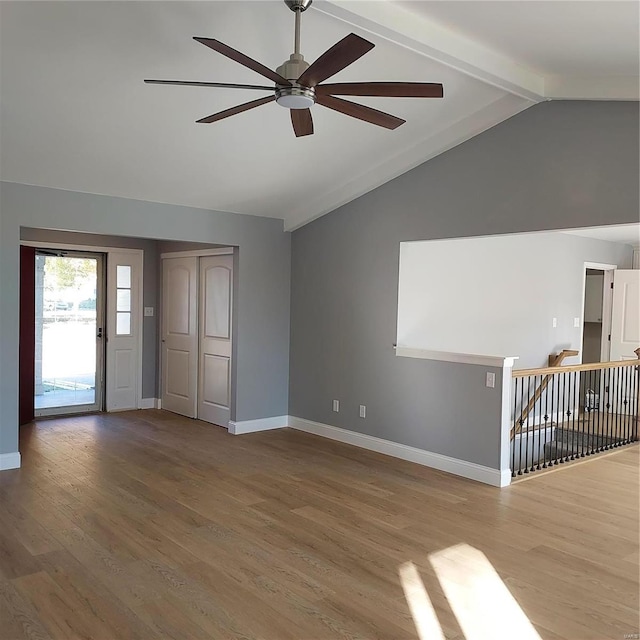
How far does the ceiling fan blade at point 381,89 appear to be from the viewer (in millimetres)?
2867

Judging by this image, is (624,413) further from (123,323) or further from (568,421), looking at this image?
(123,323)

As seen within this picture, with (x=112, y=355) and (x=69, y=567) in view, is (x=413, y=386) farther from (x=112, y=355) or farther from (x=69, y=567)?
(x=112, y=355)

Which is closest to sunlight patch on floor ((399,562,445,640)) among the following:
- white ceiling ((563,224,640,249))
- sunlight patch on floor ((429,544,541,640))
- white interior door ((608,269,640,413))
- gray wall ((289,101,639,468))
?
sunlight patch on floor ((429,544,541,640))

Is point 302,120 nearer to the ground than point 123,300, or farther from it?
farther from it

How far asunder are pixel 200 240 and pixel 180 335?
1.91 meters

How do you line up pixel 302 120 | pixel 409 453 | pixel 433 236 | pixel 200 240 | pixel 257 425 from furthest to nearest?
pixel 257 425
pixel 200 240
pixel 409 453
pixel 433 236
pixel 302 120

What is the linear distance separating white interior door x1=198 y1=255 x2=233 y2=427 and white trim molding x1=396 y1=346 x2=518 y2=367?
7.29 ft

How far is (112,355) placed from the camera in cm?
786

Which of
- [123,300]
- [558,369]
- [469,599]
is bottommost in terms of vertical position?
[469,599]

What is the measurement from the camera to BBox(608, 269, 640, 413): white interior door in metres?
8.20

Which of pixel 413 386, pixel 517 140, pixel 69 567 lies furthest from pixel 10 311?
pixel 517 140

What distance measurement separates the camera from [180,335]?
7.79 m

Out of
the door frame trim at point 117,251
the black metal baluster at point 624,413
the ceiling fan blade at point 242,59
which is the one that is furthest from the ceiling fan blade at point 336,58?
the black metal baluster at point 624,413

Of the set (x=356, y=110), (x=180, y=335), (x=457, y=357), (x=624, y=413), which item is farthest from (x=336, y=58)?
(x=624, y=413)
